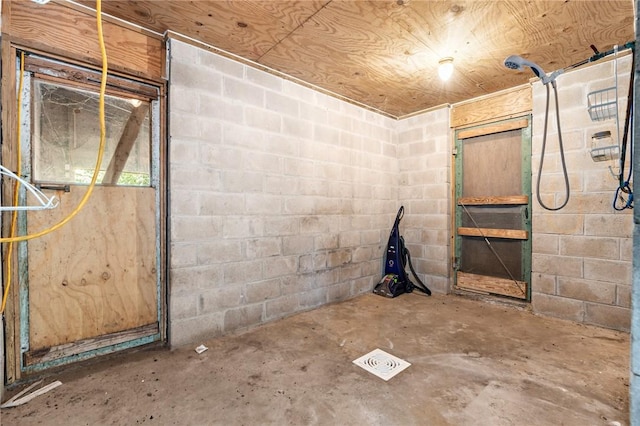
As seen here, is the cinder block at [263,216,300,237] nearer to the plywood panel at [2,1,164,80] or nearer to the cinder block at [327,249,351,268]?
the cinder block at [327,249,351,268]

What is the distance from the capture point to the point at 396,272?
3.75 metres

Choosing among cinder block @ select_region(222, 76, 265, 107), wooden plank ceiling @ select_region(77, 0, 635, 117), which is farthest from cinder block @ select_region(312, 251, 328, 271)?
wooden plank ceiling @ select_region(77, 0, 635, 117)

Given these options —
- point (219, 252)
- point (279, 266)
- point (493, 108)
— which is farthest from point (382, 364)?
point (493, 108)

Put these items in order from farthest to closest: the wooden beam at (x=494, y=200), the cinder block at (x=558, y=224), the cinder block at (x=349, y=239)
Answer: the cinder block at (x=349, y=239) < the wooden beam at (x=494, y=200) < the cinder block at (x=558, y=224)

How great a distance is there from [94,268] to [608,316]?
4.05 m

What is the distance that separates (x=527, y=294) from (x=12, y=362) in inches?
164

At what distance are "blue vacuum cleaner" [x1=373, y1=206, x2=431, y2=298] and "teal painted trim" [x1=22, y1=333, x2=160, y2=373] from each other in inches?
95.8

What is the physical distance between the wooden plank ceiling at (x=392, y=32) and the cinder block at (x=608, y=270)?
69.8 inches

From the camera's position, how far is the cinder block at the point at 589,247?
2.54 metres

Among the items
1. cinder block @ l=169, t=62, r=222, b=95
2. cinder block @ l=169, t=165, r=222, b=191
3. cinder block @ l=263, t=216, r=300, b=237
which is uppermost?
cinder block @ l=169, t=62, r=222, b=95

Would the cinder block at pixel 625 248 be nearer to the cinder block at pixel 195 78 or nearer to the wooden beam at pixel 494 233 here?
the wooden beam at pixel 494 233

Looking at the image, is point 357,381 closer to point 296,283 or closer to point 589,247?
point 296,283

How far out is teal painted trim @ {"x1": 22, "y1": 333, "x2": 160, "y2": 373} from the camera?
5.94ft

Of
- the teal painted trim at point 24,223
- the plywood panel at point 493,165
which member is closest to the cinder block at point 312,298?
the teal painted trim at point 24,223
